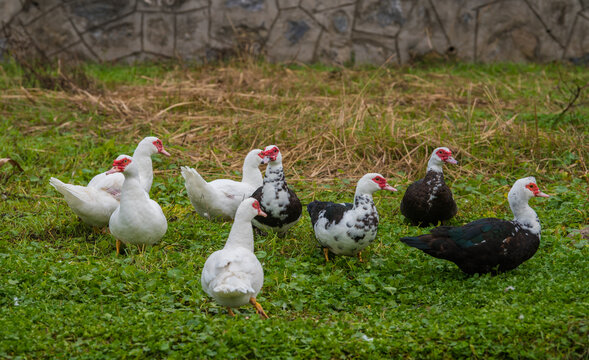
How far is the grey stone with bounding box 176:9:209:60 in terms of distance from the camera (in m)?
11.9

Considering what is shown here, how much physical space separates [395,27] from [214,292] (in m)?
9.15

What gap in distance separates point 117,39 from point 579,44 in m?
8.65

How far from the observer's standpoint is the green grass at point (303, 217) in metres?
3.88

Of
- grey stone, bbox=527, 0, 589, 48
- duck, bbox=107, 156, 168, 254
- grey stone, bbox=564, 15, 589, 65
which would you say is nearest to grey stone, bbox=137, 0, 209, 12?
grey stone, bbox=527, 0, 589, 48

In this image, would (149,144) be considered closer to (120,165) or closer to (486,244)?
(120,165)

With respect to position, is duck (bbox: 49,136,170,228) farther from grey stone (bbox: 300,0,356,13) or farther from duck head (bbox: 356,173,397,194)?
grey stone (bbox: 300,0,356,13)

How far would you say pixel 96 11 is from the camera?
11.7m

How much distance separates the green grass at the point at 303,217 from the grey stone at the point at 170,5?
1.16 meters

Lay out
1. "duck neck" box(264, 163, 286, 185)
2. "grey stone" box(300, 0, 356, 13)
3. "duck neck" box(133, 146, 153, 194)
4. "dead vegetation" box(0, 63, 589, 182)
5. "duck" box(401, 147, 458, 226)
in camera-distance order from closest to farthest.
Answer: "duck neck" box(264, 163, 286, 185) → "duck" box(401, 147, 458, 226) → "duck neck" box(133, 146, 153, 194) → "dead vegetation" box(0, 63, 589, 182) → "grey stone" box(300, 0, 356, 13)

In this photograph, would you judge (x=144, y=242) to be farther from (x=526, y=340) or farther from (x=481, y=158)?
(x=481, y=158)

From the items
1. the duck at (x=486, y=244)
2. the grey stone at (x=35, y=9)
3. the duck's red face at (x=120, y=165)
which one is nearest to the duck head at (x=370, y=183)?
the duck at (x=486, y=244)

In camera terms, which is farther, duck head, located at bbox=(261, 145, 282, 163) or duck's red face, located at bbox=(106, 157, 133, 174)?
duck head, located at bbox=(261, 145, 282, 163)

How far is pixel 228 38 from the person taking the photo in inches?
473

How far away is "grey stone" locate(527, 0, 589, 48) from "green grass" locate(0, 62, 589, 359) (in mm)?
1073
